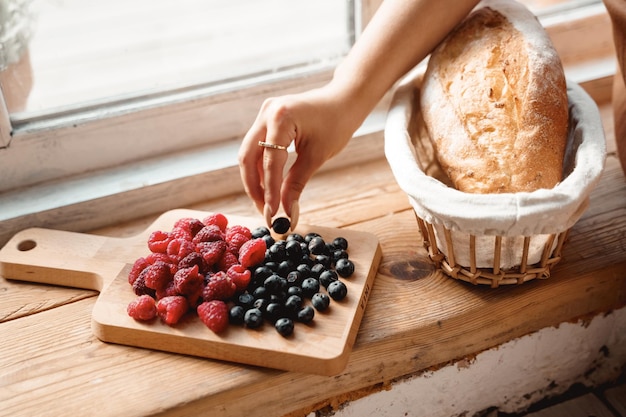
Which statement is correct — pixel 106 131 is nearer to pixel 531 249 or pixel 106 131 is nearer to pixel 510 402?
pixel 531 249

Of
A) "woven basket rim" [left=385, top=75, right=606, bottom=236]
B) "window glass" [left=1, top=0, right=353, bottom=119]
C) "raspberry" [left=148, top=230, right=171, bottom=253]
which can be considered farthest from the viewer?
"window glass" [left=1, top=0, right=353, bottom=119]

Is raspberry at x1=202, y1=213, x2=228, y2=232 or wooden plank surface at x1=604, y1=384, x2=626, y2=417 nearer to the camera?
raspberry at x1=202, y1=213, x2=228, y2=232

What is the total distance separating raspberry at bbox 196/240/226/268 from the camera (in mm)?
1104

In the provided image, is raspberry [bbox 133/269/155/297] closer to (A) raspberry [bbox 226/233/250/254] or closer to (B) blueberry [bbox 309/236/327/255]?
(A) raspberry [bbox 226/233/250/254]

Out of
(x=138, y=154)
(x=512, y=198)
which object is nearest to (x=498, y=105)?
(x=512, y=198)

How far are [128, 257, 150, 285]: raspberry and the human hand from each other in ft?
0.73

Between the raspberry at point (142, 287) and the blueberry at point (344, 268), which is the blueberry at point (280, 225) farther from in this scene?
the raspberry at point (142, 287)

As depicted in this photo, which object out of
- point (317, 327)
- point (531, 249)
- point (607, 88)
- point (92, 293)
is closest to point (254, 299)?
point (317, 327)

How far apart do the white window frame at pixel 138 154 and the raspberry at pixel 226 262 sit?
351 millimetres

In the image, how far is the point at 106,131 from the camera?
1419mm

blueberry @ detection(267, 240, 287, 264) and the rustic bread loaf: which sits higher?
the rustic bread loaf

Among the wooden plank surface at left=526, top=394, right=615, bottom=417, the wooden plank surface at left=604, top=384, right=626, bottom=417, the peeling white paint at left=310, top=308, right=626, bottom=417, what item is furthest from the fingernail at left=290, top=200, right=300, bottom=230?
the wooden plank surface at left=604, top=384, right=626, bottom=417

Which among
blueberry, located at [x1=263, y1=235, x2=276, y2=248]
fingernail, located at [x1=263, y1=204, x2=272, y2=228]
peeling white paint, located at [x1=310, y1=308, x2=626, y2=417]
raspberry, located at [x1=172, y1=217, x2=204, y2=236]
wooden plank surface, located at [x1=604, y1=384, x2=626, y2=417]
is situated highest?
fingernail, located at [x1=263, y1=204, x2=272, y2=228]

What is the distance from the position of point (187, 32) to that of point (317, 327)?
29.7 inches
